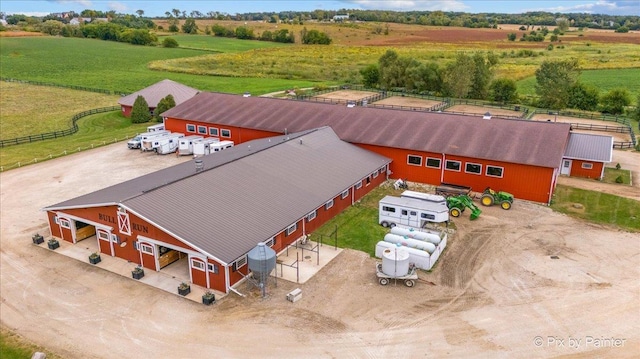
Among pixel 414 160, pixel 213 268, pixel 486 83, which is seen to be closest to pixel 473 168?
pixel 414 160

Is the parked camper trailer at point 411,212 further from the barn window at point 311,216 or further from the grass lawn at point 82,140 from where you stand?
the grass lawn at point 82,140

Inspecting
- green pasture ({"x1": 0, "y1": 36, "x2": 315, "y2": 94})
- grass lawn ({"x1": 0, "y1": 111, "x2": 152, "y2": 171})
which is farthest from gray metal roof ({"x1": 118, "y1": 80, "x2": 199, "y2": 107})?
green pasture ({"x1": 0, "y1": 36, "x2": 315, "y2": 94})

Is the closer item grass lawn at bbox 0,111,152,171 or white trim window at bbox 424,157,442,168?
white trim window at bbox 424,157,442,168

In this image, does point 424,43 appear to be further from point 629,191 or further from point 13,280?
point 13,280

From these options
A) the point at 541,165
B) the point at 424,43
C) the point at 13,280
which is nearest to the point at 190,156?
the point at 13,280

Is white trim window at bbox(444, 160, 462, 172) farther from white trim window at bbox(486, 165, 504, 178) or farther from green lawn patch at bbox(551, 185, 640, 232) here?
green lawn patch at bbox(551, 185, 640, 232)

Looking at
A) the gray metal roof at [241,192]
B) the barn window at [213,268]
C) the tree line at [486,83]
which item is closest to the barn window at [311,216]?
the gray metal roof at [241,192]

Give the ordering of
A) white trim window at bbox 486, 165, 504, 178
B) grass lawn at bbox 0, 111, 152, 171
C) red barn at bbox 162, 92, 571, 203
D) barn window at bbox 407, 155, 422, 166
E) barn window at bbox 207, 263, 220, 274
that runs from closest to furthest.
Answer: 1. barn window at bbox 207, 263, 220, 274
2. red barn at bbox 162, 92, 571, 203
3. white trim window at bbox 486, 165, 504, 178
4. barn window at bbox 407, 155, 422, 166
5. grass lawn at bbox 0, 111, 152, 171
